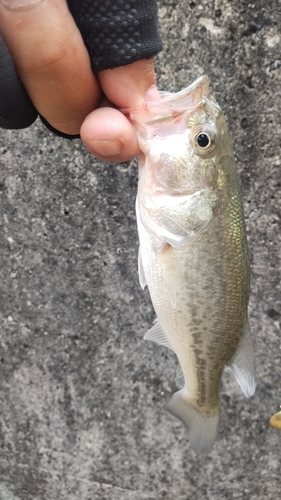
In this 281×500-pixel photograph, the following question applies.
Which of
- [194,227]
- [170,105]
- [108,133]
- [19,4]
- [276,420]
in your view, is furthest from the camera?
[276,420]

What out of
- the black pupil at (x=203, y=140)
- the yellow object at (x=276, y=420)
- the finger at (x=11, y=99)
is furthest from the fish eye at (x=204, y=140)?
the yellow object at (x=276, y=420)

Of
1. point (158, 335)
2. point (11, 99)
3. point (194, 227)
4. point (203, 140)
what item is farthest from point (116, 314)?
point (11, 99)

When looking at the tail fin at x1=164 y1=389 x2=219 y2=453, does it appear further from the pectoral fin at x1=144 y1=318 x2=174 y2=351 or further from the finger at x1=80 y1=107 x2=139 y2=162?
the finger at x1=80 y1=107 x2=139 y2=162

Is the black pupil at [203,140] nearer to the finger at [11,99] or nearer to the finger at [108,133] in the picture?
the finger at [108,133]

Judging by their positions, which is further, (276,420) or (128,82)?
(276,420)

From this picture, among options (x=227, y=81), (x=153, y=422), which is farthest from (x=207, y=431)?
(x=227, y=81)

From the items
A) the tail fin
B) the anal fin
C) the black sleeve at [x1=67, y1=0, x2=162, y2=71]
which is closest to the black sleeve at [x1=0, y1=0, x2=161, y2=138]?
the black sleeve at [x1=67, y1=0, x2=162, y2=71]

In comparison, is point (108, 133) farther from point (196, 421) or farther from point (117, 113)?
point (196, 421)
